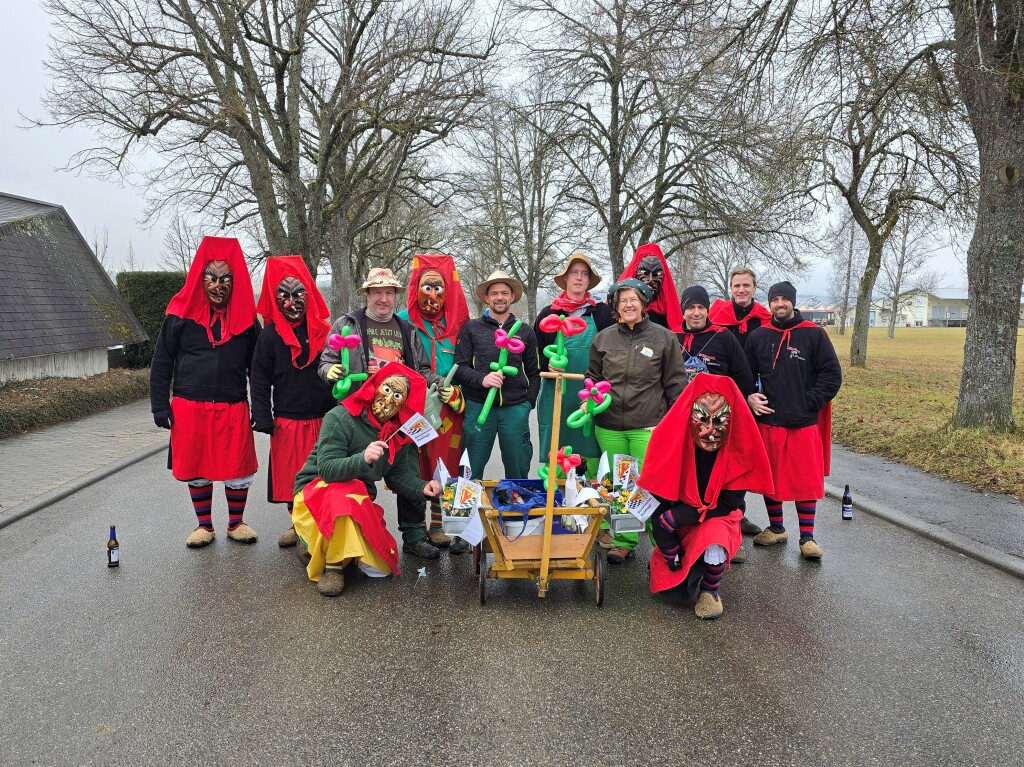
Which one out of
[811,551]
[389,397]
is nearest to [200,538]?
[389,397]

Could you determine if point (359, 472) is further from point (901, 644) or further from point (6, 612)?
point (901, 644)

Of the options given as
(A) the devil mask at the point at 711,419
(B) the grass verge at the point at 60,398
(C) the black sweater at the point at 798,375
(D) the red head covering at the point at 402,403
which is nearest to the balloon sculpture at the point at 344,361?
(D) the red head covering at the point at 402,403

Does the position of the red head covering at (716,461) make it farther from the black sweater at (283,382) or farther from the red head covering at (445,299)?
the black sweater at (283,382)

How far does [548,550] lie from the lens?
3820 mm

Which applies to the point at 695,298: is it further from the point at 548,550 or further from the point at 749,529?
the point at 548,550

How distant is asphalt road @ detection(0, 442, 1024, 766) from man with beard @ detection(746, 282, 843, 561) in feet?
1.66

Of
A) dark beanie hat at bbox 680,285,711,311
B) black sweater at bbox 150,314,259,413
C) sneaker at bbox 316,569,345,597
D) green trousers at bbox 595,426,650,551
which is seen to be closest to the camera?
sneaker at bbox 316,569,345,597

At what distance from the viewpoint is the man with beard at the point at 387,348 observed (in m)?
4.50

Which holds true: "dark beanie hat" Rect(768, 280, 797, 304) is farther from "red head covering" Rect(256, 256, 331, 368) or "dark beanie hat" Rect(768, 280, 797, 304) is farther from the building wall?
the building wall

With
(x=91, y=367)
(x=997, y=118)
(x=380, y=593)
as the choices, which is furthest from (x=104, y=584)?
(x=91, y=367)

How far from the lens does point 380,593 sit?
412 cm

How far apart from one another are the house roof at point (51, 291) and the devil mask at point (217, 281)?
8.56 metres

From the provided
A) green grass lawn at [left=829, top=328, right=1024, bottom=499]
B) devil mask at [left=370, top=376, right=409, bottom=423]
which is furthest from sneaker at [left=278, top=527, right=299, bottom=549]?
green grass lawn at [left=829, top=328, right=1024, bottom=499]

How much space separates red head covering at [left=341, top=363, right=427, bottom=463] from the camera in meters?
4.20
